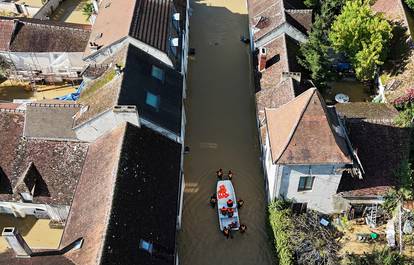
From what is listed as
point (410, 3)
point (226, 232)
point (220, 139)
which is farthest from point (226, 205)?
point (410, 3)

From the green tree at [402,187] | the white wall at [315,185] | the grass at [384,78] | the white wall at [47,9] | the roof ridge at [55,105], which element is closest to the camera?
the white wall at [315,185]

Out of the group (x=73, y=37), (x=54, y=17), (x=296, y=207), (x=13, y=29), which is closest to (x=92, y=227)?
(x=296, y=207)

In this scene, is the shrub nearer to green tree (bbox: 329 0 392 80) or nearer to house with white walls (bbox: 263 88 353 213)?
house with white walls (bbox: 263 88 353 213)

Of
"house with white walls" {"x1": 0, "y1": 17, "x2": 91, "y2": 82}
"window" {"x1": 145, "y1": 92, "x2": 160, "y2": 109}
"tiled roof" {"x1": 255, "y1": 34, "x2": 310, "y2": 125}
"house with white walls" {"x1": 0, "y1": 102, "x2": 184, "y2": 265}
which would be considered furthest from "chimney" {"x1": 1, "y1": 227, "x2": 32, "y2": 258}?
"house with white walls" {"x1": 0, "y1": 17, "x2": 91, "y2": 82}

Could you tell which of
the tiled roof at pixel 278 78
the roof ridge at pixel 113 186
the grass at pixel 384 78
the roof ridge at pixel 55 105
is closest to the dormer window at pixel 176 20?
the tiled roof at pixel 278 78

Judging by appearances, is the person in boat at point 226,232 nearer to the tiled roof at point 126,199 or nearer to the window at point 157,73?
the tiled roof at point 126,199

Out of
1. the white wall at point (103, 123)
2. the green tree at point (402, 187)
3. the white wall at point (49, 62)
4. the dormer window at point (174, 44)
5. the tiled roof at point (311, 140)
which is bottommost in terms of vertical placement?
the green tree at point (402, 187)

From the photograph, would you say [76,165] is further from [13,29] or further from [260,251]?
[13,29]
